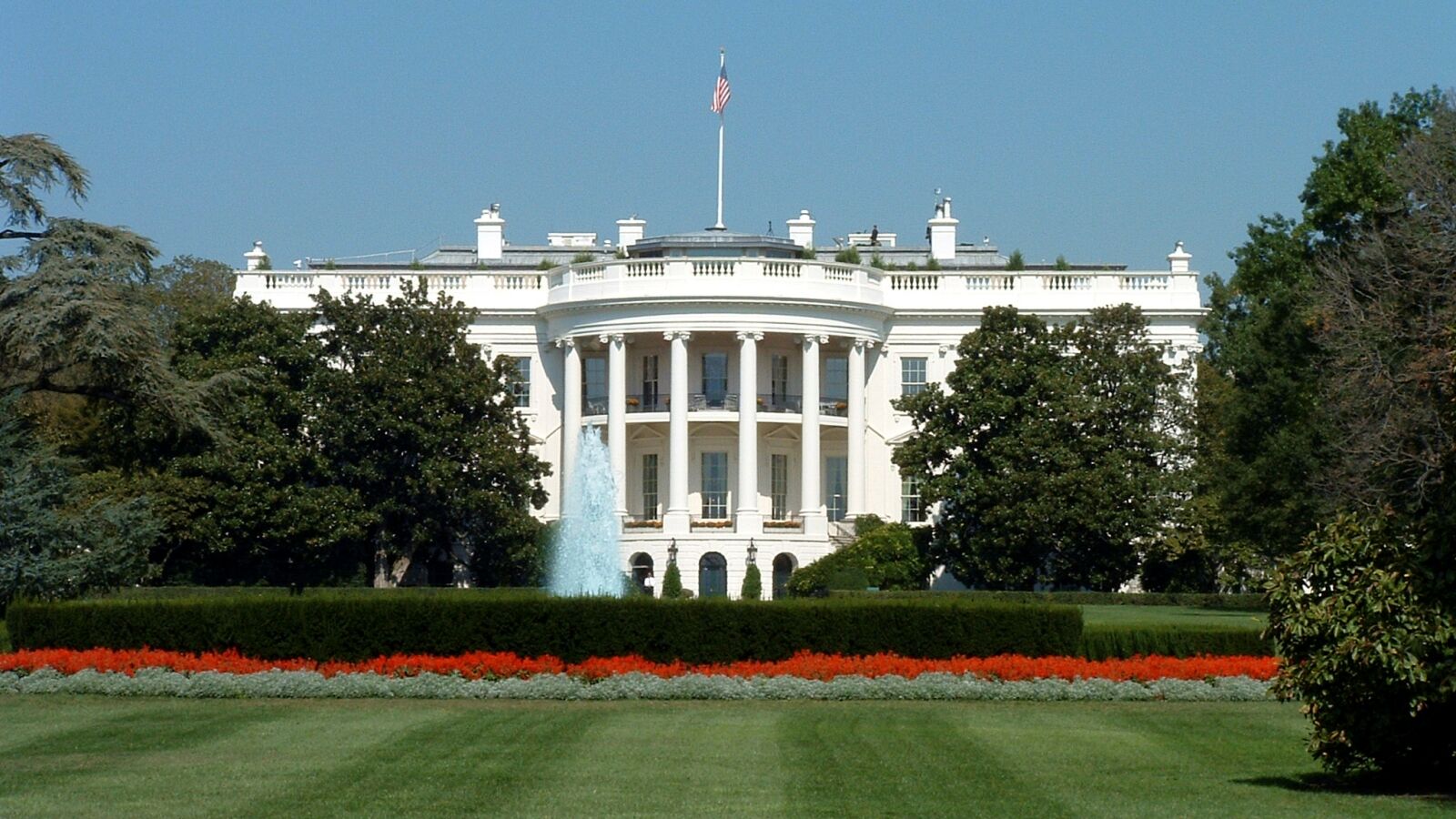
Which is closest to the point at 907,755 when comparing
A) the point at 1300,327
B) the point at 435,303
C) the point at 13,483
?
the point at 13,483

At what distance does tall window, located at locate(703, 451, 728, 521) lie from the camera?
64500 mm

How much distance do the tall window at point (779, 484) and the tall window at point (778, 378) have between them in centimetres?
187

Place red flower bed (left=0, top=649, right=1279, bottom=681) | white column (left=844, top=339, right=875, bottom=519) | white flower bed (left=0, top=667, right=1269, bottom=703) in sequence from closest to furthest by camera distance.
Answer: white flower bed (left=0, top=667, right=1269, bottom=703) → red flower bed (left=0, top=649, right=1279, bottom=681) → white column (left=844, top=339, right=875, bottom=519)

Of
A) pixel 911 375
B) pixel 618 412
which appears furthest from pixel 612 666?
pixel 911 375

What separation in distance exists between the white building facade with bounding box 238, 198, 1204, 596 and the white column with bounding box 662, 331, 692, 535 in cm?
5

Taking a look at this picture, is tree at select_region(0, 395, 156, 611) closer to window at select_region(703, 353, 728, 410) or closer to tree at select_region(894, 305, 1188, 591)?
tree at select_region(894, 305, 1188, 591)

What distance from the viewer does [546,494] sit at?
60.2 metres

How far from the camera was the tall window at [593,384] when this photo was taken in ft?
216

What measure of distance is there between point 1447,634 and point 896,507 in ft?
165

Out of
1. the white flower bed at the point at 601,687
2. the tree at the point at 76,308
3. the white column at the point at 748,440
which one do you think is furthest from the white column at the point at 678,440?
the white flower bed at the point at 601,687

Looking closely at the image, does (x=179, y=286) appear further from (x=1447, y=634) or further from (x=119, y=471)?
(x=1447, y=634)

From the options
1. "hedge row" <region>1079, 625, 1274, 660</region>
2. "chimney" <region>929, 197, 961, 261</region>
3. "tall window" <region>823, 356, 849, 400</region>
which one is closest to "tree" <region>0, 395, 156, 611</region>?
"hedge row" <region>1079, 625, 1274, 660</region>

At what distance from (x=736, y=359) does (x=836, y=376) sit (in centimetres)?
372

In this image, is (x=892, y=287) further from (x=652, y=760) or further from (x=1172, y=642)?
(x=652, y=760)
